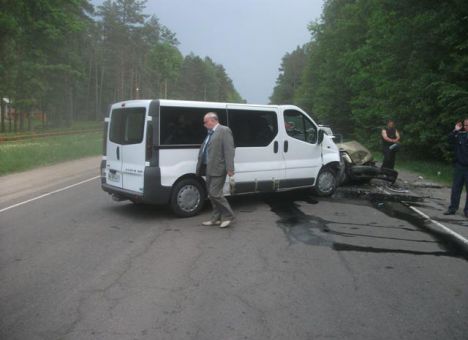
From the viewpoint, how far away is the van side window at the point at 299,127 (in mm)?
9586

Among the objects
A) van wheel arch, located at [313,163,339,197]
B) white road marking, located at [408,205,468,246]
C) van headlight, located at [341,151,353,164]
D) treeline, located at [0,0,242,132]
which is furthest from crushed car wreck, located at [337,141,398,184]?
treeline, located at [0,0,242,132]

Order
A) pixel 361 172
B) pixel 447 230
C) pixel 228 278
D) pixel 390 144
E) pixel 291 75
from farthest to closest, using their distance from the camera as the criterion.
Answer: pixel 291 75 → pixel 390 144 → pixel 361 172 → pixel 447 230 → pixel 228 278

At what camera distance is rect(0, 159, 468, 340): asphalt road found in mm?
3896

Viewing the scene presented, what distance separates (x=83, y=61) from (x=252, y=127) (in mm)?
69220

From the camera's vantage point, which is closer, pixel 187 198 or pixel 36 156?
pixel 187 198

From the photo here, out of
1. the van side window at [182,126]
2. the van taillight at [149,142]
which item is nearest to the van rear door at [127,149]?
the van taillight at [149,142]

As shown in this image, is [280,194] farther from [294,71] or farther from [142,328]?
[294,71]

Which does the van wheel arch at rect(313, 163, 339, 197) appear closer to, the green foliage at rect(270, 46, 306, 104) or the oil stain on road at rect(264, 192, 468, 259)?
the oil stain on road at rect(264, 192, 468, 259)

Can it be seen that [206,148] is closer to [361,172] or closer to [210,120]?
[210,120]

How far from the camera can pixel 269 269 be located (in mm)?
5363

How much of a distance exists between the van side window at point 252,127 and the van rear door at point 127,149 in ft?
5.68

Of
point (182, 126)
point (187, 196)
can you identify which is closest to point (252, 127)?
point (182, 126)

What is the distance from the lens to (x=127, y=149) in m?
8.15

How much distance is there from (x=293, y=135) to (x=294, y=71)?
281 feet
